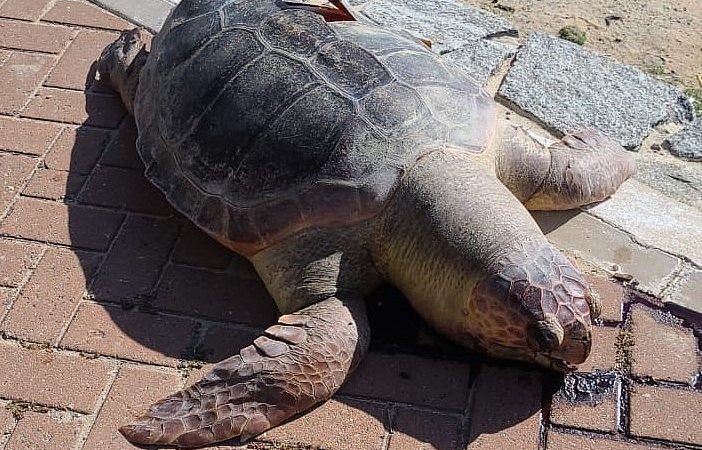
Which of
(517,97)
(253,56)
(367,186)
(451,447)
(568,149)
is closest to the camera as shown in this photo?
(451,447)

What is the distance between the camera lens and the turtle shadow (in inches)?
115

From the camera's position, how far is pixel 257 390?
112 inches

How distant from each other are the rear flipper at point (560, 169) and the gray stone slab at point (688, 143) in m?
0.34

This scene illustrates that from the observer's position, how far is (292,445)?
283 cm

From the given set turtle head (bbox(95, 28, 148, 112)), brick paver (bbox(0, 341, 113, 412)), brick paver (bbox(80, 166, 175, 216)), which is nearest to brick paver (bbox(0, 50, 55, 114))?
turtle head (bbox(95, 28, 148, 112))

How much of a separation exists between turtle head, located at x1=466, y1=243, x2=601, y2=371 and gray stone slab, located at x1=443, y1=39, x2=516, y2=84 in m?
1.59

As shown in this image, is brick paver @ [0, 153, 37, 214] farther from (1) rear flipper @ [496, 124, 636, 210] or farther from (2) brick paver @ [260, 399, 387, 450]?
(1) rear flipper @ [496, 124, 636, 210]

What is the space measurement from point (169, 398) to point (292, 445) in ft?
1.36

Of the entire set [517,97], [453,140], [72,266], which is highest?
[453,140]

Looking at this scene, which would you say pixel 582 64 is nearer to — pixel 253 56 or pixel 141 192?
pixel 253 56

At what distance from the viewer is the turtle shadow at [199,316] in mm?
2934

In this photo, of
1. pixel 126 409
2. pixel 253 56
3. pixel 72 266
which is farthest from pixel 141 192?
pixel 126 409

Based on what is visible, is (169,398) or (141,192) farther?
(141,192)

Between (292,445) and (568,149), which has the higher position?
(568,149)
